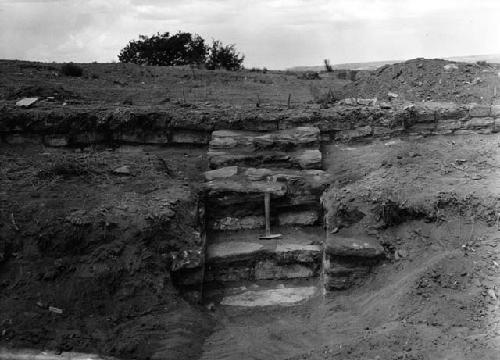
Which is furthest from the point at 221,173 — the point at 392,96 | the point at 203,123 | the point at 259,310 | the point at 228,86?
the point at 228,86

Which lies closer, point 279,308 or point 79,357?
point 79,357

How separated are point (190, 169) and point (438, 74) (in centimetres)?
543

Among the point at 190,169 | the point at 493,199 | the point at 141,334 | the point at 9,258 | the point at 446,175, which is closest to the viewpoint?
the point at 141,334

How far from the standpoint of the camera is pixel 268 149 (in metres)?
7.17

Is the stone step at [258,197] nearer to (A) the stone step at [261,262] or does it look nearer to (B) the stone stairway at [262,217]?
(B) the stone stairway at [262,217]

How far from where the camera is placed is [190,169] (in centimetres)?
701

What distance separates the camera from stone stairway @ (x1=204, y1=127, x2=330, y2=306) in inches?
226

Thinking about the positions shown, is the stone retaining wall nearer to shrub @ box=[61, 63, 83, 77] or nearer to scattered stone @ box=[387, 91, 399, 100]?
scattered stone @ box=[387, 91, 399, 100]

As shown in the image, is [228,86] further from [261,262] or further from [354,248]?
[354,248]

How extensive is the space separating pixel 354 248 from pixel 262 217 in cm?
139

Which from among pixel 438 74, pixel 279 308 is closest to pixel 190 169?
pixel 279 308

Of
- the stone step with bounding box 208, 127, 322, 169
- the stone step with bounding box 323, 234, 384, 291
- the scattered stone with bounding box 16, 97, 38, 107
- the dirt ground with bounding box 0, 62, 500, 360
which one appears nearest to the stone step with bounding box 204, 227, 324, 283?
the stone step with bounding box 323, 234, 384, 291

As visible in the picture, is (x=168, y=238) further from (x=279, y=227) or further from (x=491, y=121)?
(x=491, y=121)

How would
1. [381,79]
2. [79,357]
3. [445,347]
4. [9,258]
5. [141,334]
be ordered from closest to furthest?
[445,347] → [79,357] → [141,334] → [9,258] → [381,79]
